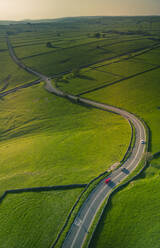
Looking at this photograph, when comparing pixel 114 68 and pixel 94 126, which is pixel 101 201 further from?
pixel 114 68

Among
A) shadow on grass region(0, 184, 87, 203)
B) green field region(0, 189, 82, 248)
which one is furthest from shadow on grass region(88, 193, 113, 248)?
shadow on grass region(0, 184, 87, 203)

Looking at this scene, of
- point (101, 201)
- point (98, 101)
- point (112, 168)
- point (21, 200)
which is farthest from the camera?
point (98, 101)

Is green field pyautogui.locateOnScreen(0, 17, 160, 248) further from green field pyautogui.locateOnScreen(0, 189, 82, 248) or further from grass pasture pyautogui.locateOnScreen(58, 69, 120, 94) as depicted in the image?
grass pasture pyautogui.locateOnScreen(58, 69, 120, 94)

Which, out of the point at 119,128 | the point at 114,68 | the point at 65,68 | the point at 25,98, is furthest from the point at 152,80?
the point at 25,98

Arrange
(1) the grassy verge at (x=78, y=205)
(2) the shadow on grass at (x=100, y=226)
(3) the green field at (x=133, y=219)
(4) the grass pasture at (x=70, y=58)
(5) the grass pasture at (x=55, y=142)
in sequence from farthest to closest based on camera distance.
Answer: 1. (4) the grass pasture at (x=70, y=58)
2. (5) the grass pasture at (x=55, y=142)
3. (1) the grassy verge at (x=78, y=205)
4. (2) the shadow on grass at (x=100, y=226)
5. (3) the green field at (x=133, y=219)

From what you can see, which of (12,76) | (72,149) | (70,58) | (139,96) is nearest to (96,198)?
(72,149)

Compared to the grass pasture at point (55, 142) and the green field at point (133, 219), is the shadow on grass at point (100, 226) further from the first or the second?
the grass pasture at point (55, 142)

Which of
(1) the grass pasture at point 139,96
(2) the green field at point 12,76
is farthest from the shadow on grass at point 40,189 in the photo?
(2) the green field at point 12,76

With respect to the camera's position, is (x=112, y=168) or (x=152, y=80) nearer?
(x=112, y=168)
